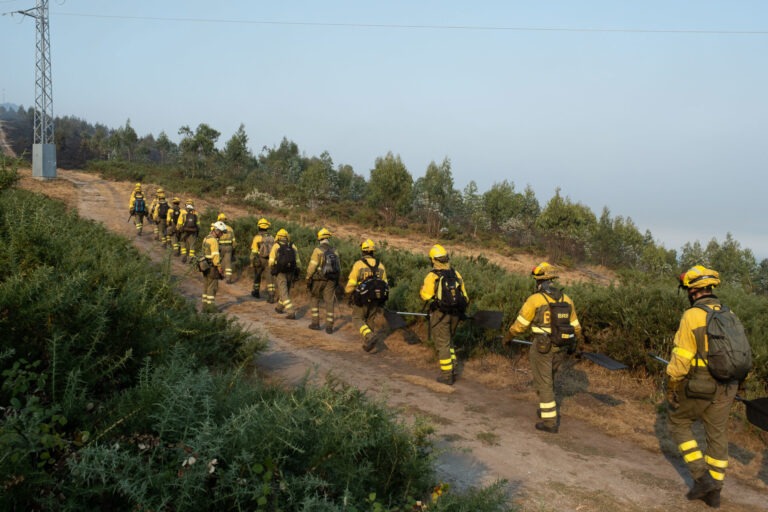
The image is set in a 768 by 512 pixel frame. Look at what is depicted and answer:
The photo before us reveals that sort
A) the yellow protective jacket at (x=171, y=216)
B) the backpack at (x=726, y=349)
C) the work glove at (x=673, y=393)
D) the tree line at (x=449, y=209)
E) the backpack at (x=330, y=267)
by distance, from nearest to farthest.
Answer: the backpack at (x=726, y=349) < the work glove at (x=673, y=393) < the backpack at (x=330, y=267) < the yellow protective jacket at (x=171, y=216) < the tree line at (x=449, y=209)

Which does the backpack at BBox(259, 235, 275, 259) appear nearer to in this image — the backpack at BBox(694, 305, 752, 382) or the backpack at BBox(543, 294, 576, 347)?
the backpack at BBox(543, 294, 576, 347)

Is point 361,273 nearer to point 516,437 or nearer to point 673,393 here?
point 516,437

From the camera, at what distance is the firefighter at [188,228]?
1396cm

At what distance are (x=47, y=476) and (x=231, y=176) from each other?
47.9 m

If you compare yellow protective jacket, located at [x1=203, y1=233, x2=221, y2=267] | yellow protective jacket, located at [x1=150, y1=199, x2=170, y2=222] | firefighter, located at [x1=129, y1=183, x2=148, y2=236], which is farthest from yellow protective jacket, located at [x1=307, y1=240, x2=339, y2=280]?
firefighter, located at [x1=129, y1=183, x2=148, y2=236]

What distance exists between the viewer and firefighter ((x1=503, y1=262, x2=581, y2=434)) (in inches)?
219

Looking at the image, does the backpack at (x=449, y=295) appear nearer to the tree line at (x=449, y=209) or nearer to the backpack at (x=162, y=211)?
the backpack at (x=162, y=211)

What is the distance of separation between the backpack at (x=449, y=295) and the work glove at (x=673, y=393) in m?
2.90

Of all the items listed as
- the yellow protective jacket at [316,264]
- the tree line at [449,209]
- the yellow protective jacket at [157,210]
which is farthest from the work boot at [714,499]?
the tree line at [449,209]

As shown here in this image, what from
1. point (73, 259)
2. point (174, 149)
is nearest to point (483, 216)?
point (73, 259)

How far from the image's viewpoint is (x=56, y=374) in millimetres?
2822

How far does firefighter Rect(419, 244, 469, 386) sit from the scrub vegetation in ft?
11.3

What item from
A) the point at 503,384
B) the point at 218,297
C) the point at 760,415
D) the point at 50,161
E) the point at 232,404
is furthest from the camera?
the point at 50,161

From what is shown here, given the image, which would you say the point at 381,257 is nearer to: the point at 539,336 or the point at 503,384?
the point at 503,384
